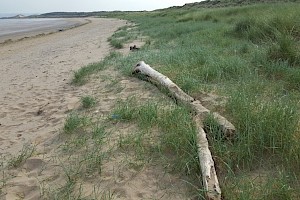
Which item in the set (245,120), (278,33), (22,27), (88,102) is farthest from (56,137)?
(22,27)

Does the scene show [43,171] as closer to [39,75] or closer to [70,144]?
[70,144]

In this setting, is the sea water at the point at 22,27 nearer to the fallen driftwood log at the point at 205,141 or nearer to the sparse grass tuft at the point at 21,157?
the fallen driftwood log at the point at 205,141

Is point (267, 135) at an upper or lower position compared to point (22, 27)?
upper

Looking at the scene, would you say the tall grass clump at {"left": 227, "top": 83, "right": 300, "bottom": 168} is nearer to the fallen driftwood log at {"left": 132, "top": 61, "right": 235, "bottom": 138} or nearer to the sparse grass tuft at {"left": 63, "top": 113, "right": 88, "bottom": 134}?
the fallen driftwood log at {"left": 132, "top": 61, "right": 235, "bottom": 138}

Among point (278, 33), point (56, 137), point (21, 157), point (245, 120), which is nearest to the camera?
point (245, 120)

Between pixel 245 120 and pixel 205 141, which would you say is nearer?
pixel 205 141

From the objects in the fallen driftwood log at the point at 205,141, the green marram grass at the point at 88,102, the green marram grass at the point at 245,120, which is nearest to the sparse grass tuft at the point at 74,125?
the green marram grass at the point at 245,120

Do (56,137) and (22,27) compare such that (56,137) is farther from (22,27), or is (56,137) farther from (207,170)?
(22,27)

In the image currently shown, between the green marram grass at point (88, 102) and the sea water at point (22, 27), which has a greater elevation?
A: the green marram grass at point (88, 102)

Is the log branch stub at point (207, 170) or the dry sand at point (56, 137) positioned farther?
the dry sand at point (56, 137)

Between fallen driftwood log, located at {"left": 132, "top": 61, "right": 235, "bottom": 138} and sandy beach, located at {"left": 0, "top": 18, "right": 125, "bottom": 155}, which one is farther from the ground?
fallen driftwood log, located at {"left": 132, "top": 61, "right": 235, "bottom": 138}

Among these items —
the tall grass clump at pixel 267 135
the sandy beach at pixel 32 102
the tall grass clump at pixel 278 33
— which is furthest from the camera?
the tall grass clump at pixel 278 33

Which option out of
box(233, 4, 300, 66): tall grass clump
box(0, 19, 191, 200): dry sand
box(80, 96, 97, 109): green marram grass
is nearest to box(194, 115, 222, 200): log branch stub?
box(0, 19, 191, 200): dry sand

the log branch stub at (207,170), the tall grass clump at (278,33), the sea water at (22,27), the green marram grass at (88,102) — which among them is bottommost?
the sea water at (22,27)
